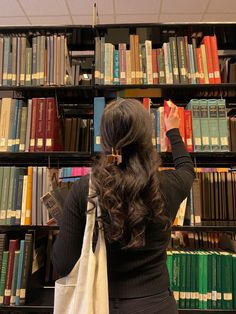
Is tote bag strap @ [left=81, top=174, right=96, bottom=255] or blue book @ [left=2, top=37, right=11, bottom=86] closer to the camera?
tote bag strap @ [left=81, top=174, right=96, bottom=255]

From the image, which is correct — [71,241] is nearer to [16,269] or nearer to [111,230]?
[111,230]

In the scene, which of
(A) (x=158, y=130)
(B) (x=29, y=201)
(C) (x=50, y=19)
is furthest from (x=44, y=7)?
(B) (x=29, y=201)

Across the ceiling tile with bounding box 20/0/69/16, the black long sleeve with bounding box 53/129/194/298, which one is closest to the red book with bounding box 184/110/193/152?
the black long sleeve with bounding box 53/129/194/298

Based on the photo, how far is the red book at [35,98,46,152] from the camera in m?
1.60

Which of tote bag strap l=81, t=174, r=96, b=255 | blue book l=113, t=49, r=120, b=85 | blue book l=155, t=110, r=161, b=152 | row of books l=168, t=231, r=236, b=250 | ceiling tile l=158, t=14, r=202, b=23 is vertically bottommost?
row of books l=168, t=231, r=236, b=250

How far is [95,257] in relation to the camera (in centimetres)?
83

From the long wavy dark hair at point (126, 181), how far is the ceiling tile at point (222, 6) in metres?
2.30

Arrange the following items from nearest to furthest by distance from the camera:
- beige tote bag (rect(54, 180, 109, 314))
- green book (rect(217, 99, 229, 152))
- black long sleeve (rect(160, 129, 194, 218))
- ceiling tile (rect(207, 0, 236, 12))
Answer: beige tote bag (rect(54, 180, 109, 314))
black long sleeve (rect(160, 129, 194, 218))
green book (rect(217, 99, 229, 152))
ceiling tile (rect(207, 0, 236, 12))

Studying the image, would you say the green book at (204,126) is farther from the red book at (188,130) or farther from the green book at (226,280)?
the green book at (226,280)

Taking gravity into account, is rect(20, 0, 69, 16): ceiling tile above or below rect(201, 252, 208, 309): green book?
above

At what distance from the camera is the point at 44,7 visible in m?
2.72

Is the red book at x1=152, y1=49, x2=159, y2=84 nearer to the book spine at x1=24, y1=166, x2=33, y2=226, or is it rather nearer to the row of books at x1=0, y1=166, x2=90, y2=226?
the row of books at x1=0, y1=166, x2=90, y2=226

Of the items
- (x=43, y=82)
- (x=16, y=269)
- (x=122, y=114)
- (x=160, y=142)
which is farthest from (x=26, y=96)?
(x=122, y=114)

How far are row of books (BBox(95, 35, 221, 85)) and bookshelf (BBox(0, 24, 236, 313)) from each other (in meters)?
0.05
